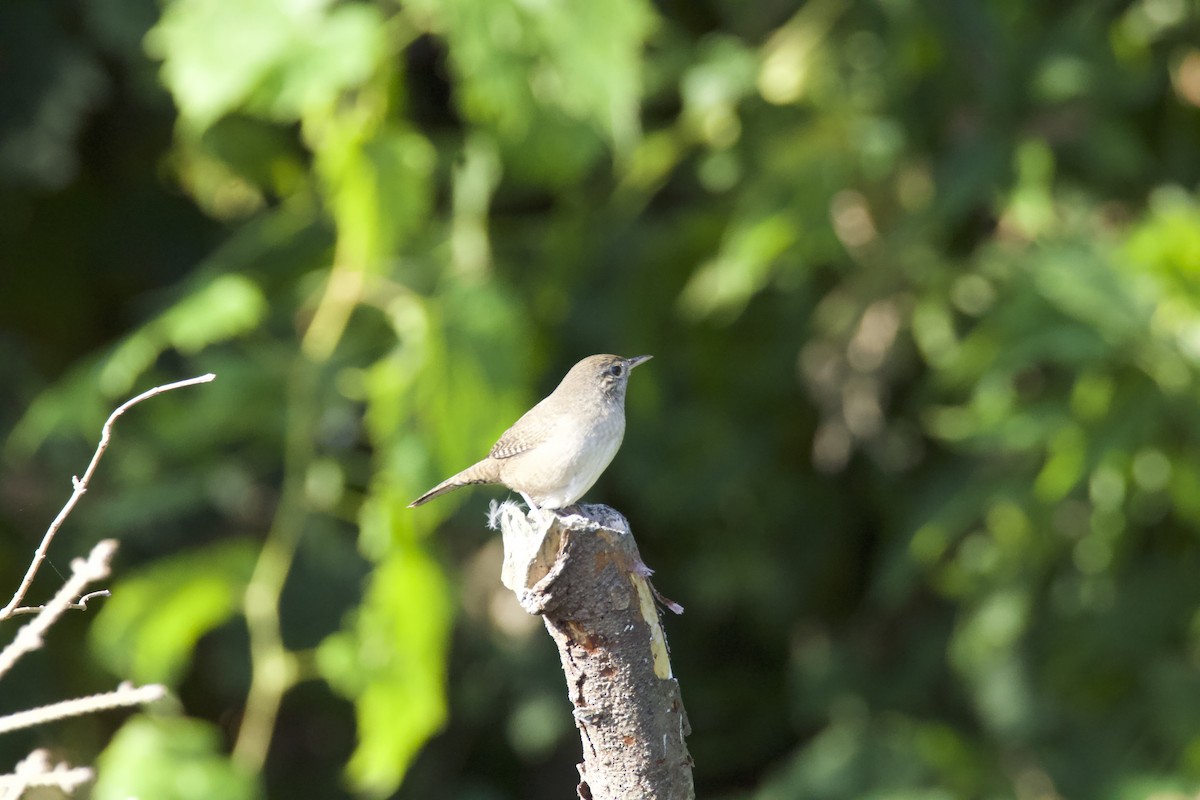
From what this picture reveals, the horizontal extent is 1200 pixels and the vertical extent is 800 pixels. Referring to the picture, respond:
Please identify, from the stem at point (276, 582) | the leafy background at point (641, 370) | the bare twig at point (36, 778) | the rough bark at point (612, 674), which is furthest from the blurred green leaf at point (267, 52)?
the bare twig at point (36, 778)

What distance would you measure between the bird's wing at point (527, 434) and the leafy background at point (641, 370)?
559 mm

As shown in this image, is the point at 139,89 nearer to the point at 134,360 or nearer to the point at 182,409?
the point at 182,409

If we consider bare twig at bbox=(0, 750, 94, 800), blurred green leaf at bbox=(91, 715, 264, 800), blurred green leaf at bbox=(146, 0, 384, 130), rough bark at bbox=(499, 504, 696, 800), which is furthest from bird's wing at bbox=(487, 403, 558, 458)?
bare twig at bbox=(0, 750, 94, 800)

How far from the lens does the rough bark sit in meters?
1.94

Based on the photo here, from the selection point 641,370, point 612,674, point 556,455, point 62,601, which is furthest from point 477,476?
point 641,370

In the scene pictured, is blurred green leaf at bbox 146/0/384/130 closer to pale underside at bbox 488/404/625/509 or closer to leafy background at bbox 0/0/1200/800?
leafy background at bbox 0/0/1200/800

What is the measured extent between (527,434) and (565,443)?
0.15 metres

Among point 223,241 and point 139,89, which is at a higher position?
point 139,89

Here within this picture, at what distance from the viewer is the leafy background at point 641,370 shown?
3.67 metres

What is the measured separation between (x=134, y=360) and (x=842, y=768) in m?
2.73

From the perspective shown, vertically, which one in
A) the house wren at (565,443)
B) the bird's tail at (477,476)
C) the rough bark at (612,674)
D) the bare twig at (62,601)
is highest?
the bare twig at (62,601)

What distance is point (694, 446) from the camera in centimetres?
499

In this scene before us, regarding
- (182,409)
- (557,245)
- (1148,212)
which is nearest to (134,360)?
(182,409)

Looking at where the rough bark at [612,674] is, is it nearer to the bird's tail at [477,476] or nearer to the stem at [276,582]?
the bird's tail at [477,476]
